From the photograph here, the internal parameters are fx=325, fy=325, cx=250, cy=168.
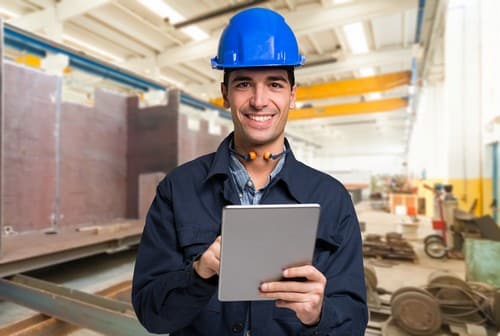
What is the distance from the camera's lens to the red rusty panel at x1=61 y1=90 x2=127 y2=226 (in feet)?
11.8

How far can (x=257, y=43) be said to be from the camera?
920 millimetres

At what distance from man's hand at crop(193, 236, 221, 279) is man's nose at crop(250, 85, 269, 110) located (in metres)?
0.39

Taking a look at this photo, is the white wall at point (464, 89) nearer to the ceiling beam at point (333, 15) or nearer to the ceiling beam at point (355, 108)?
the ceiling beam at point (333, 15)

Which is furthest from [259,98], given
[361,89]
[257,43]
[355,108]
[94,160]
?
[355,108]

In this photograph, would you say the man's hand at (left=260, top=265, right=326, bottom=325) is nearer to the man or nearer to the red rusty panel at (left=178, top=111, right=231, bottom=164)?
the man

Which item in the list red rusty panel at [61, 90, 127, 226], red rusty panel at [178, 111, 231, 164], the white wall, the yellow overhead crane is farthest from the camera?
the yellow overhead crane

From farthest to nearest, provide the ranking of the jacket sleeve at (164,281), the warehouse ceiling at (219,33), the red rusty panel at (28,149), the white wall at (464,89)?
the white wall at (464,89), the warehouse ceiling at (219,33), the red rusty panel at (28,149), the jacket sleeve at (164,281)

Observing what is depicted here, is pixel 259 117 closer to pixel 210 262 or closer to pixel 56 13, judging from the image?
pixel 210 262

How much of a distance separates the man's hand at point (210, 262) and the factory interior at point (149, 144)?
3.74ft

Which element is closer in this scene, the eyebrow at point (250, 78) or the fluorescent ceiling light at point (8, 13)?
the eyebrow at point (250, 78)

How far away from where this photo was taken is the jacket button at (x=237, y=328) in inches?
33.4

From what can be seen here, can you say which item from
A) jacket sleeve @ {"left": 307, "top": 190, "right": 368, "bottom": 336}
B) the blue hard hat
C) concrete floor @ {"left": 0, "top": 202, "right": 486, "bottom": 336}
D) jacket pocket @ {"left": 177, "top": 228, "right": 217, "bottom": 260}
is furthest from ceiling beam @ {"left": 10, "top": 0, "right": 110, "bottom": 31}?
jacket sleeve @ {"left": 307, "top": 190, "right": 368, "bottom": 336}

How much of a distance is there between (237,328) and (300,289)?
11.1 inches

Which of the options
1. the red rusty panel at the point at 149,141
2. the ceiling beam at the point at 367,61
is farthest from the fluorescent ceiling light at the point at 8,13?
the ceiling beam at the point at 367,61
